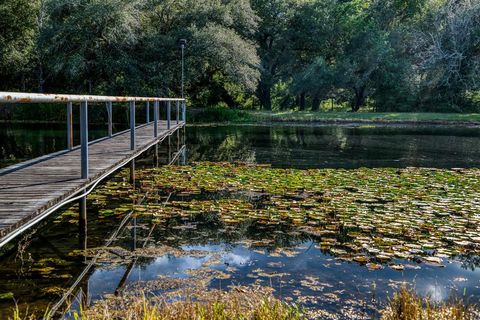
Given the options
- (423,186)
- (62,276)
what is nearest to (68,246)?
(62,276)

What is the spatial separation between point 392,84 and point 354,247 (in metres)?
33.5

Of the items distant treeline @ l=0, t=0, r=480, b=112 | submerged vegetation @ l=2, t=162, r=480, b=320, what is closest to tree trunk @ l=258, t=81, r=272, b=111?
distant treeline @ l=0, t=0, r=480, b=112

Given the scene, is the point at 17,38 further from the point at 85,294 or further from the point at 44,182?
the point at 85,294

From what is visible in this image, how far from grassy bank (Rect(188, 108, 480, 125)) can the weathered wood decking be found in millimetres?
23967

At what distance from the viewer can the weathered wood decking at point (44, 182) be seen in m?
4.65

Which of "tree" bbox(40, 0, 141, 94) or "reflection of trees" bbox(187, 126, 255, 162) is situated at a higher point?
"tree" bbox(40, 0, 141, 94)

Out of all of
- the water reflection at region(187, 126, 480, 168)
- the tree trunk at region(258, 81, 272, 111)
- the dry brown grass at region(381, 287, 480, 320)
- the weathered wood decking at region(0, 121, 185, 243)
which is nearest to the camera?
the dry brown grass at region(381, 287, 480, 320)

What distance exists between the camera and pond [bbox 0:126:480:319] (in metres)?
5.14

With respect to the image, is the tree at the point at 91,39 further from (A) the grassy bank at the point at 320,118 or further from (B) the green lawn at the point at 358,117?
(B) the green lawn at the point at 358,117

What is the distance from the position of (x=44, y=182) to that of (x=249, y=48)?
28321mm

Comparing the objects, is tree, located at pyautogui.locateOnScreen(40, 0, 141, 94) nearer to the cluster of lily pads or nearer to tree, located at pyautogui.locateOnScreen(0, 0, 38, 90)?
tree, located at pyautogui.locateOnScreen(0, 0, 38, 90)

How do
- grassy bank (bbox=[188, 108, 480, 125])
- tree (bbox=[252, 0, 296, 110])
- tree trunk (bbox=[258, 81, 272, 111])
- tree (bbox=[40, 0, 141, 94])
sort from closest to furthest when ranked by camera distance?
tree (bbox=[40, 0, 141, 94])
grassy bank (bbox=[188, 108, 480, 125])
tree (bbox=[252, 0, 296, 110])
tree trunk (bbox=[258, 81, 272, 111])

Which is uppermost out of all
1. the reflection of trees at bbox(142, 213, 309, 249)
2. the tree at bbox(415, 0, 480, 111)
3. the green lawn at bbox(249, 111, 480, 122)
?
the tree at bbox(415, 0, 480, 111)

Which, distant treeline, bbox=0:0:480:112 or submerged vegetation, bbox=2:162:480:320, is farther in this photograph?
distant treeline, bbox=0:0:480:112
